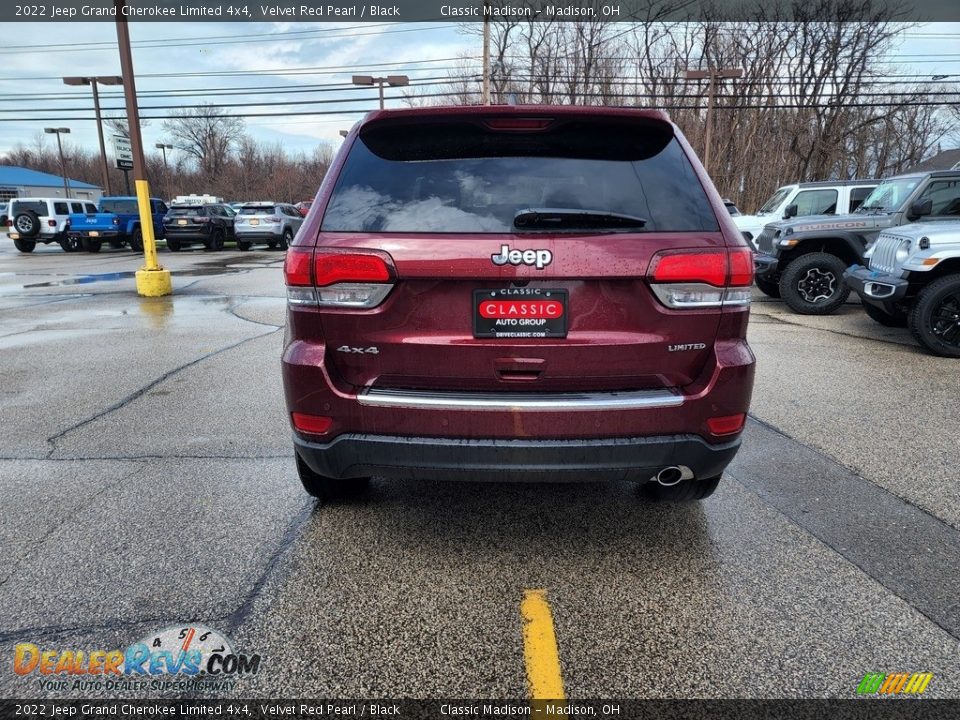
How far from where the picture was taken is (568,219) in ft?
7.13

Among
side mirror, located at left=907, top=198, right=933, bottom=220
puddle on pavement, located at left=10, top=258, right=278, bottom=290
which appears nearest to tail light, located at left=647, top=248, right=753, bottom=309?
side mirror, located at left=907, top=198, right=933, bottom=220

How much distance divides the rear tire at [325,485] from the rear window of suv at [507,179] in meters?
1.23

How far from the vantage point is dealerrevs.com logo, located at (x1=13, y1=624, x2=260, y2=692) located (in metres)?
1.91

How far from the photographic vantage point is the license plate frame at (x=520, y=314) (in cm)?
215

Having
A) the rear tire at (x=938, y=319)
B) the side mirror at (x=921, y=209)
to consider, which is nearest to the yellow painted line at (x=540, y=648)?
the rear tire at (x=938, y=319)

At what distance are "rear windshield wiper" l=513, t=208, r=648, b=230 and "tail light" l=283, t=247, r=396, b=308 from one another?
525 mm

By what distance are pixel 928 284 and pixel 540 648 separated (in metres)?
6.50

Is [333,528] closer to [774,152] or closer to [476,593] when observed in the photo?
[476,593]

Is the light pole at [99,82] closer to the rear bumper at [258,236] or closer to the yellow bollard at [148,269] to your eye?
the rear bumper at [258,236]

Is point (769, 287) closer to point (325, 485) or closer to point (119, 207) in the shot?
point (325, 485)

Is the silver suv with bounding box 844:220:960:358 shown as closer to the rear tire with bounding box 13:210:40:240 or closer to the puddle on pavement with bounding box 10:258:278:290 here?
the puddle on pavement with bounding box 10:258:278:290

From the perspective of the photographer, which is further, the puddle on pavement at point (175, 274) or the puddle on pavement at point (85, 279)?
the puddle on pavement at point (175, 274)

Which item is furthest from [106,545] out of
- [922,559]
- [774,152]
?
[774,152]

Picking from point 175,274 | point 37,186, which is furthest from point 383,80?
point 37,186
